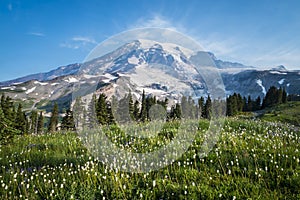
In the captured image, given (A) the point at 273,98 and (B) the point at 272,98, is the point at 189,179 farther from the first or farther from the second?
(B) the point at 272,98

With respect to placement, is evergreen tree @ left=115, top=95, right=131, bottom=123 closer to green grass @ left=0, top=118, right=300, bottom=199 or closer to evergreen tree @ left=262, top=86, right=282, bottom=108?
green grass @ left=0, top=118, right=300, bottom=199

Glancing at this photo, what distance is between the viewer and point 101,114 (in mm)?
54594

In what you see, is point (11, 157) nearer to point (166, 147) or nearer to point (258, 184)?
point (166, 147)

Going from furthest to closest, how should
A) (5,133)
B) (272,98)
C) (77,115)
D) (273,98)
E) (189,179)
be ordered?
(272,98)
(273,98)
(77,115)
(5,133)
(189,179)

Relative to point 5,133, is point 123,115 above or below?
above

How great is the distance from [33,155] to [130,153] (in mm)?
3955

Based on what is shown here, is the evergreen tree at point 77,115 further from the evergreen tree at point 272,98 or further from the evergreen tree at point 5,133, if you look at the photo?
the evergreen tree at point 272,98

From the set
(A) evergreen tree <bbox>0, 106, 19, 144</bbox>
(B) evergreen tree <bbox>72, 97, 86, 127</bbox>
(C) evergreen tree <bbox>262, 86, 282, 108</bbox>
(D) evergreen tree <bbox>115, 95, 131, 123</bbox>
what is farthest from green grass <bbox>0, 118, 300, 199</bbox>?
(C) evergreen tree <bbox>262, 86, 282, 108</bbox>

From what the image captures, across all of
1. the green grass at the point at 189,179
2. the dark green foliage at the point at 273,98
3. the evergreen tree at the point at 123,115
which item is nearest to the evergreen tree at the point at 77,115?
the evergreen tree at the point at 123,115

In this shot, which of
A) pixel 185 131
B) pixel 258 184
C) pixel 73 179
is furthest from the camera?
pixel 185 131

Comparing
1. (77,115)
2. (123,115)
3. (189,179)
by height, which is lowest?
(189,179)

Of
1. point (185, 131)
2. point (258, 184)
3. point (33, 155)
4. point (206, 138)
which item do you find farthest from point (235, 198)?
point (33, 155)

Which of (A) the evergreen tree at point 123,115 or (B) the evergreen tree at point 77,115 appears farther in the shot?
(A) the evergreen tree at point 123,115

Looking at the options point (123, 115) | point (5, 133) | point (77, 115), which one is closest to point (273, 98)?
point (123, 115)
